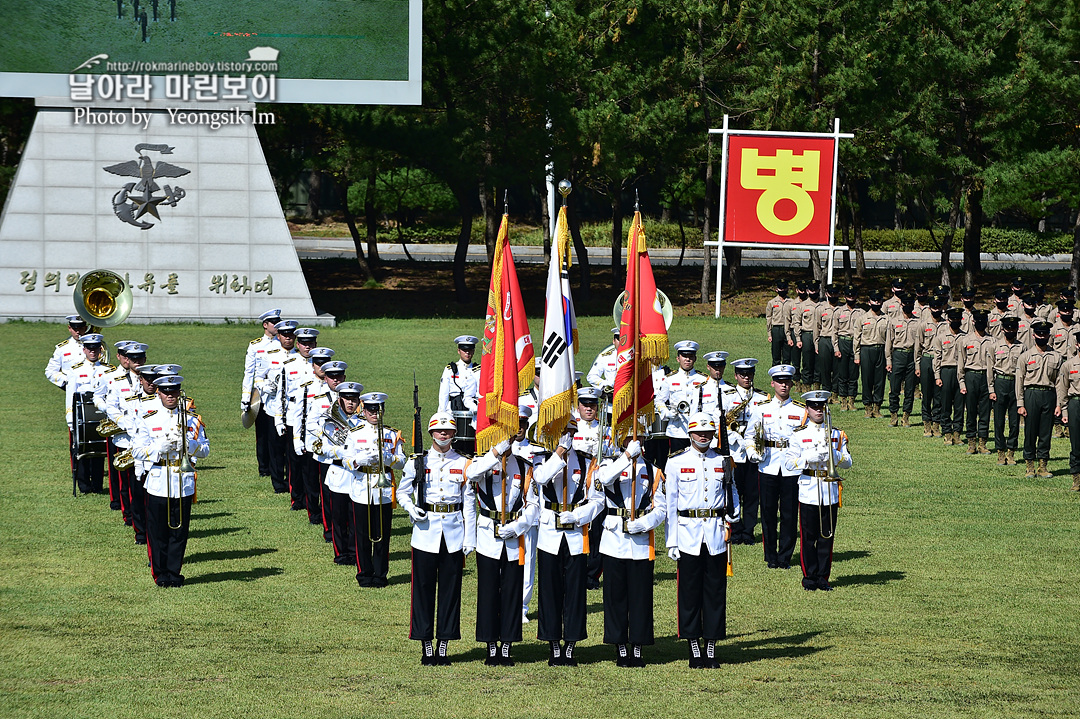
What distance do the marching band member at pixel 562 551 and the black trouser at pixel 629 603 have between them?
0.22 meters

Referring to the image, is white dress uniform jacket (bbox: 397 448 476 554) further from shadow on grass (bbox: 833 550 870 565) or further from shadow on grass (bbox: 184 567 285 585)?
shadow on grass (bbox: 833 550 870 565)

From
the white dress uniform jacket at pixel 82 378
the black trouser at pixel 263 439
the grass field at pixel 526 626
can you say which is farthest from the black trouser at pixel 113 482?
the black trouser at pixel 263 439

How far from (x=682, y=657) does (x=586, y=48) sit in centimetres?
3450

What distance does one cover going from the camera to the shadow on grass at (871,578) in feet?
42.3

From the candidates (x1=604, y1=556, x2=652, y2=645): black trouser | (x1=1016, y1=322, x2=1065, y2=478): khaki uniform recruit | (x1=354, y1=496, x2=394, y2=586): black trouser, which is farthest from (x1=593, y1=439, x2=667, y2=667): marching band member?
(x1=1016, y1=322, x2=1065, y2=478): khaki uniform recruit

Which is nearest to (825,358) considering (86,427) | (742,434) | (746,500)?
(746,500)

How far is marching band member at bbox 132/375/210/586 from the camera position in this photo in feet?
40.0

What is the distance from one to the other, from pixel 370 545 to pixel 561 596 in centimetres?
293

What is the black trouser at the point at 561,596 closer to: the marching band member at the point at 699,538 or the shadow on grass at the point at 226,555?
the marching band member at the point at 699,538

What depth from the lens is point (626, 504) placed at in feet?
33.8

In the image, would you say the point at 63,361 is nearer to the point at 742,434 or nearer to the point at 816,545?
the point at 742,434

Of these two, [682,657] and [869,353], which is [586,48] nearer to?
[869,353]

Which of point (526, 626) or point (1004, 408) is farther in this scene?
point (1004, 408)

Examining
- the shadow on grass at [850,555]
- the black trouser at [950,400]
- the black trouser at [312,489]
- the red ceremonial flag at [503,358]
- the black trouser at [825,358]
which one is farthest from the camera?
the black trouser at [825,358]
